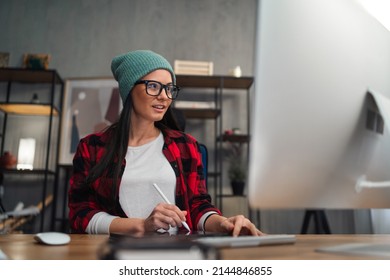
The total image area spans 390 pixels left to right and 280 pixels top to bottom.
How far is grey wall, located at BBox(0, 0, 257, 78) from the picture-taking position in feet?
8.52

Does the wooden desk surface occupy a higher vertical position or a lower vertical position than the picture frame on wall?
lower

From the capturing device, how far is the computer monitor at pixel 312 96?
0.35 metres

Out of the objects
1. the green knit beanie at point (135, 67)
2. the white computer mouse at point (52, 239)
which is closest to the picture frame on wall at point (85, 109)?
the green knit beanie at point (135, 67)

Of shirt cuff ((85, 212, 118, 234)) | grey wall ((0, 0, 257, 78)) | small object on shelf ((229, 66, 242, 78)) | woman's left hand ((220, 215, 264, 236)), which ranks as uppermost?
grey wall ((0, 0, 257, 78))

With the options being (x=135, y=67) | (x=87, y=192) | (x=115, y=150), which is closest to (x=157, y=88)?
(x=135, y=67)

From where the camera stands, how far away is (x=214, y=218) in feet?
2.32

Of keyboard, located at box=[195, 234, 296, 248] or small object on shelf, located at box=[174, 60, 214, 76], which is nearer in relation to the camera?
keyboard, located at box=[195, 234, 296, 248]

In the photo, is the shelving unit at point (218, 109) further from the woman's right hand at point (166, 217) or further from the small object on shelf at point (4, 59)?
the woman's right hand at point (166, 217)

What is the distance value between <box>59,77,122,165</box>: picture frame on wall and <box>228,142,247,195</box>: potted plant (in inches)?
34.4

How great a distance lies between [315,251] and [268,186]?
0.28 feet

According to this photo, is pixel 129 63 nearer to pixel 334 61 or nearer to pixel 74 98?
pixel 334 61

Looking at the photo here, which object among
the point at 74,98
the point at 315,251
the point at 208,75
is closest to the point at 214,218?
the point at 315,251

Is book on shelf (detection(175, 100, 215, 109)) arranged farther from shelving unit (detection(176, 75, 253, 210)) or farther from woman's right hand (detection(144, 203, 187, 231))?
woman's right hand (detection(144, 203, 187, 231))

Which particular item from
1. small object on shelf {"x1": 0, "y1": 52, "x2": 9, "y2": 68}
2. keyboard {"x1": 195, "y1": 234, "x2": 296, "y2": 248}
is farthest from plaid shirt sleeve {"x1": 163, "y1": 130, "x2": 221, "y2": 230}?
small object on shelf {"x1": 0, "y1": 52, "x2": 9, "y2": 68}
